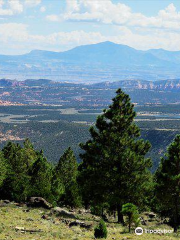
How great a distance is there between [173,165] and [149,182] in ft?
17.5

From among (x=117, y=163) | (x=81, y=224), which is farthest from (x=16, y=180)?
(x=81, y=224)

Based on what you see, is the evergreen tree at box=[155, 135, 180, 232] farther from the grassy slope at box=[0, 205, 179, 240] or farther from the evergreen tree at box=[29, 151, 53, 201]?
the evergreen tree at box=[29, 151, 53, 201]

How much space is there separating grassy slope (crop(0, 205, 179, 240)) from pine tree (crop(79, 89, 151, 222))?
550 centimetres

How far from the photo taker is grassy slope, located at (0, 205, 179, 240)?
2727cm

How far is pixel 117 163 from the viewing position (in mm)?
40125

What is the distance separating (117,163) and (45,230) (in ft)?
41.1

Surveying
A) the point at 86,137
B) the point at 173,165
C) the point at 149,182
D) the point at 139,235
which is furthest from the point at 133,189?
the point at 86,137

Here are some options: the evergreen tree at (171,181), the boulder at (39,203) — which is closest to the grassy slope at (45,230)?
the evergreen tree at (171,181)

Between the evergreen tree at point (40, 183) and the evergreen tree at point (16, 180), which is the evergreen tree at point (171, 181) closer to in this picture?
the evergreen tree at point (40, 183)

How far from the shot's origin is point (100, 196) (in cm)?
4088

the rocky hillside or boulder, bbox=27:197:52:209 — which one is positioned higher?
the rocky hillside

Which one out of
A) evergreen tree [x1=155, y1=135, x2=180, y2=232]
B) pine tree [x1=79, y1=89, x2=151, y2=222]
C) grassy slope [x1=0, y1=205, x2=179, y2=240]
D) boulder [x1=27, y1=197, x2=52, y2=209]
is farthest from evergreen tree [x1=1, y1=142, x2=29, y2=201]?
evergreen tree [x1=155, y1=135, x2=180, y2=232]

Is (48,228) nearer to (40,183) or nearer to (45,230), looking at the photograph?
(45,230)

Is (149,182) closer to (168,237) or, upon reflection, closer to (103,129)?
(103,129)
